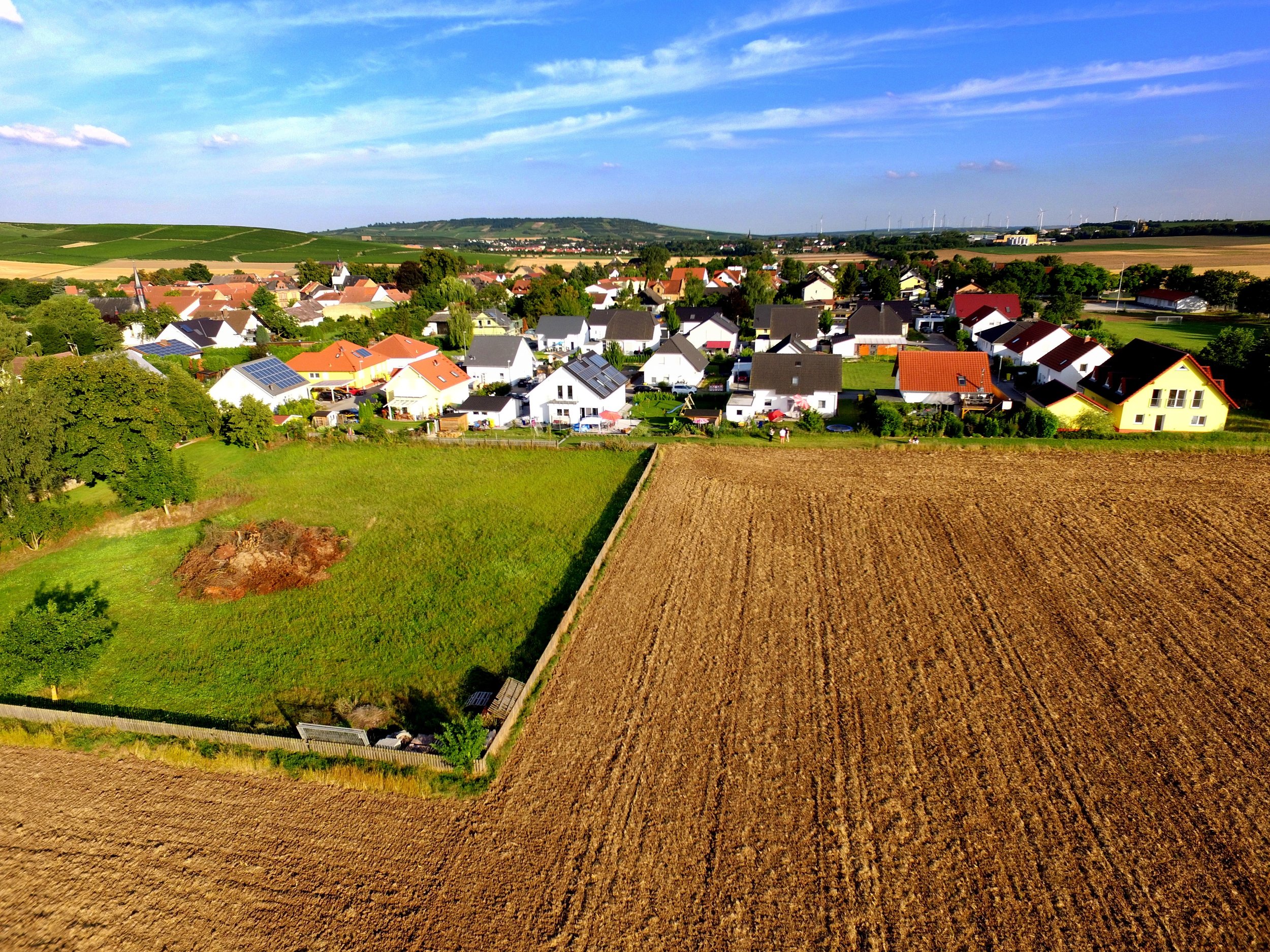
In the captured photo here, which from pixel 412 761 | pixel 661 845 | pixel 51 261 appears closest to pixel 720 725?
pixel 661 845

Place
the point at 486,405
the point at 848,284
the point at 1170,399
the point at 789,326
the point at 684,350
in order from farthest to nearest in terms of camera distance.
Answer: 1. the point at 848,284
2. the point at 789,326
3. the point at 684,350
4. the point at 486,405
5. the point at 1170,399

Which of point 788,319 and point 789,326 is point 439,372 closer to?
point 789,326

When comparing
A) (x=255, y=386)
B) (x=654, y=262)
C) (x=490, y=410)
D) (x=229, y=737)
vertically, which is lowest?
(x=229, y=737)

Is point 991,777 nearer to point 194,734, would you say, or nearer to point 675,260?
point 194,734

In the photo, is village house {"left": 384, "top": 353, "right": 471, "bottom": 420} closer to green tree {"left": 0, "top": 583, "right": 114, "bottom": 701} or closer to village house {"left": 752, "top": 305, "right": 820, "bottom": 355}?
green tree {"left": 0, "top": 583, "right": 114, "bottom": 701}

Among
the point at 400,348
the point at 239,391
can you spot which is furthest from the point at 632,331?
the point at 239,391

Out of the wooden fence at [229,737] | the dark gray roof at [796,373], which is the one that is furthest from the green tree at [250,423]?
the dark gray roof at [796,373]

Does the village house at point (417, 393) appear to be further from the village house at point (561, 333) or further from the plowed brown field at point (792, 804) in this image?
the plowed brown field at point (792, 804)
